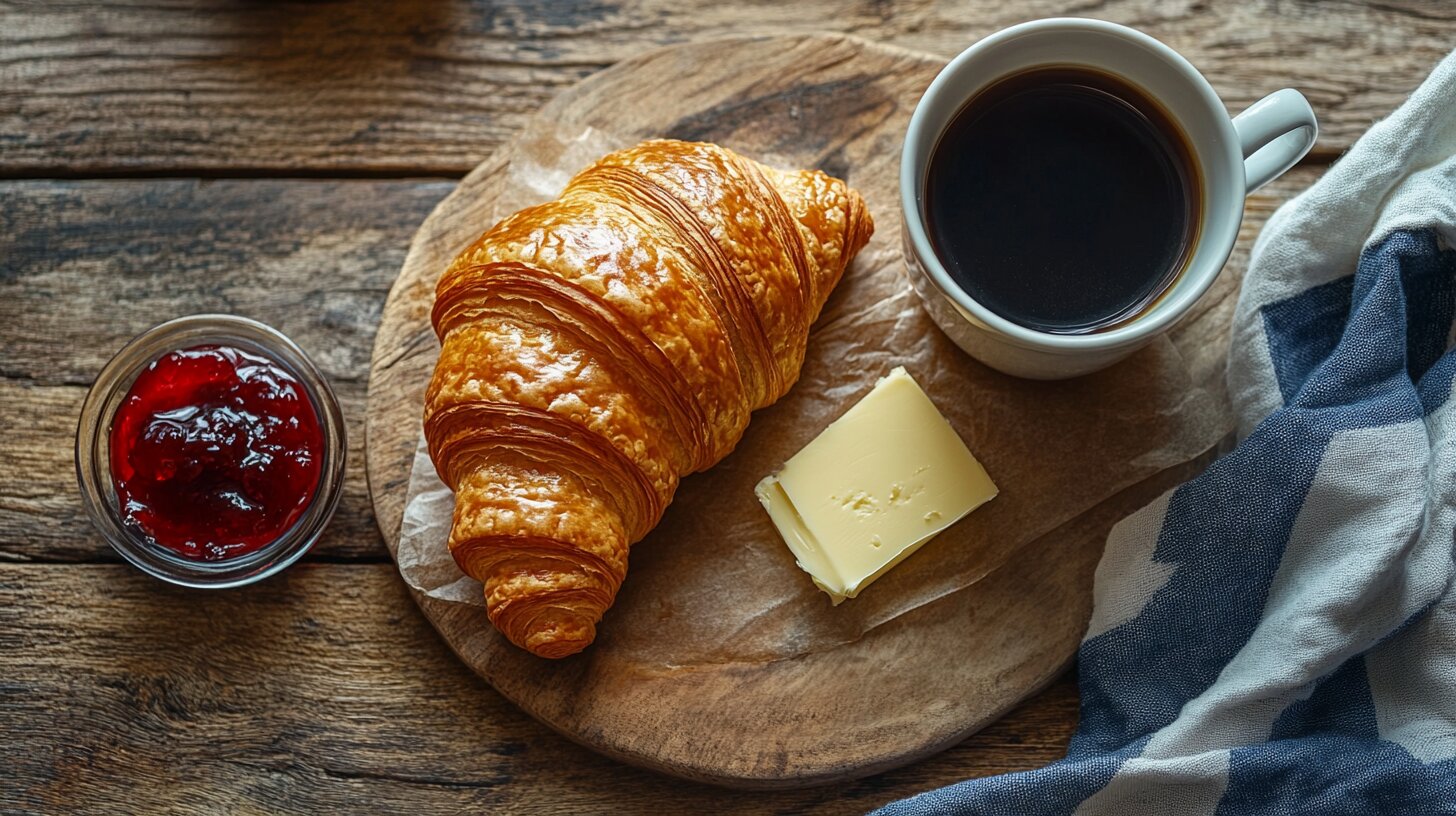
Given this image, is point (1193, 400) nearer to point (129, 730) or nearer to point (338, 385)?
point (338, 385)

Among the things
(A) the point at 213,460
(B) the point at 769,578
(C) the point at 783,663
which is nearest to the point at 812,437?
(B) the point at 769,578

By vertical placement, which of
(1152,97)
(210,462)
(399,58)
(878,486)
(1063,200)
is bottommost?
(878,486)

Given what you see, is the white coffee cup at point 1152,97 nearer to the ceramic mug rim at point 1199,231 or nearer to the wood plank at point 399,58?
the ceramic mug rim at point 1199,231

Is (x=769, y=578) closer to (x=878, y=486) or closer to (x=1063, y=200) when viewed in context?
(x=878, y=486)

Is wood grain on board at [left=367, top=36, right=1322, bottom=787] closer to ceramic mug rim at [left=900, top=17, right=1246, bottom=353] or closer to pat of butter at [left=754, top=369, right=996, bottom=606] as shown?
pat of butter at [left=754, top=369, right=996, bottom=606]

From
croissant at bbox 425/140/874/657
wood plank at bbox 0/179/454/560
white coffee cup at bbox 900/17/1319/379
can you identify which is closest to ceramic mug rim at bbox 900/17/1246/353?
white coffee cup at bbox 900/17/1319/379

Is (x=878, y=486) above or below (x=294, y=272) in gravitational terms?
below

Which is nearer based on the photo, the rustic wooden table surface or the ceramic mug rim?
the ceramic mug rim

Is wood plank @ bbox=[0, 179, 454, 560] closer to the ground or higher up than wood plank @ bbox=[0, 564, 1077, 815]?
higher up
